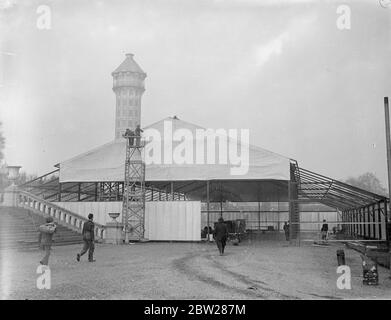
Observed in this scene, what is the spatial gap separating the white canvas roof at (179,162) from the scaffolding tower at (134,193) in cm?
61

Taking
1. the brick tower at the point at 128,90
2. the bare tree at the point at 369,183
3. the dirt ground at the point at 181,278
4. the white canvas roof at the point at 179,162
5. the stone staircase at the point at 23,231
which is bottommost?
the dirt ground at the point at 181,278

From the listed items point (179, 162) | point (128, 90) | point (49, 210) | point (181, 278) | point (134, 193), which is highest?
point (128, 90)

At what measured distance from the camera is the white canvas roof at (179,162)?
25.5 metres

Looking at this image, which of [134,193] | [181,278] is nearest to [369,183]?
[134,193]

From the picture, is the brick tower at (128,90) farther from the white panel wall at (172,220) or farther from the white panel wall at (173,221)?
the white panel wall at (173,221)

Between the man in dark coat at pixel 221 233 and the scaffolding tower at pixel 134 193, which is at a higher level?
the scaffolding tower at pixel 134 193

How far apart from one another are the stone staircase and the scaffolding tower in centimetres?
325

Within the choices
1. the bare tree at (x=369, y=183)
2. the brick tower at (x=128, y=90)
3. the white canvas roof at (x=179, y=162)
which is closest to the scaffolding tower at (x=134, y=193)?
the white canvas roof at (x=179, y=162)

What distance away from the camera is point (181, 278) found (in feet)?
39.3

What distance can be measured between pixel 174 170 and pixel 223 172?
292 centimetres

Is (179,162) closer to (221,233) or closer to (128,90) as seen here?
(221,233)

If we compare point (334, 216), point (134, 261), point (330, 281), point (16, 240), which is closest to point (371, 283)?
point (330, 281)

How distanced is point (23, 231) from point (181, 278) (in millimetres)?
11108

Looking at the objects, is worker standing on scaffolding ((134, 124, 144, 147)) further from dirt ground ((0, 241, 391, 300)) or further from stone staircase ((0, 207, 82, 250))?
dirt ground ((0, 241, 391, 300))
